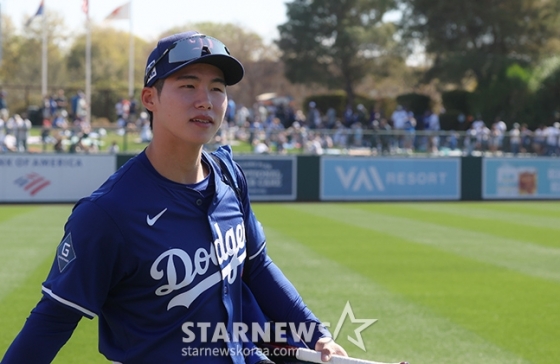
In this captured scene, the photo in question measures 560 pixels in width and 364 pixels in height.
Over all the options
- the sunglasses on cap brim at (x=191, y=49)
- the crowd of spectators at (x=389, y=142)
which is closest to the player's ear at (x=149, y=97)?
the sunglasses on cap brim at (x=191, y=49)

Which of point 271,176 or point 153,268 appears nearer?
point 153,268

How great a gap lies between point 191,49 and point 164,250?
66 cm

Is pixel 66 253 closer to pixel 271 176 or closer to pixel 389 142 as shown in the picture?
pixel 271 176

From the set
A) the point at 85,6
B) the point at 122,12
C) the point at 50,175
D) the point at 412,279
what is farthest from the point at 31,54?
the point at 412,279

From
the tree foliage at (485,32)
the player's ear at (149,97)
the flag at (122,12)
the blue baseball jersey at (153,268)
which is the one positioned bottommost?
the blue baseball jersey at (153,268)

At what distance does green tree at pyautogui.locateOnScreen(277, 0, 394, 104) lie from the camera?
204ft

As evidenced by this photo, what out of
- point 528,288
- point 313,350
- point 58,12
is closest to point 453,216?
point 528,288

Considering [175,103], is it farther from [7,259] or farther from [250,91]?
[250,91]

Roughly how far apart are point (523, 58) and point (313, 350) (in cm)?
5521

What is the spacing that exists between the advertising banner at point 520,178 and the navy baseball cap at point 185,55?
23.6m

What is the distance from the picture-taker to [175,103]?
8.84 feet

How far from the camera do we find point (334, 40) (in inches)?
2505

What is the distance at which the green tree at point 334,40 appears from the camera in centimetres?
6225

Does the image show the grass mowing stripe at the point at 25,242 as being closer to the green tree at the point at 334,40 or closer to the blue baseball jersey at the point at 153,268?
Answer: the blue baseball jersey at the point at 153,268
